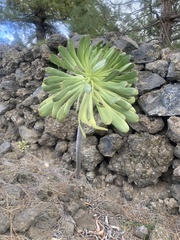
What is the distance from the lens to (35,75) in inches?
123

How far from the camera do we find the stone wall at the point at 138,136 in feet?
6.86

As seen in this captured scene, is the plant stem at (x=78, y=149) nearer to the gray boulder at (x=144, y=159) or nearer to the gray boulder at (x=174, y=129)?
the gray boulder at (x=144, y=159)

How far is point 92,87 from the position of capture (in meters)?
1.78

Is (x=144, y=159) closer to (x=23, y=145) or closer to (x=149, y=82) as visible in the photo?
(x=149, y=82)

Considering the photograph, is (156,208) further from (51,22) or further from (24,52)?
(51,22)

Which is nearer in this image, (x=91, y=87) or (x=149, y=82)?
(x=91, y=87)

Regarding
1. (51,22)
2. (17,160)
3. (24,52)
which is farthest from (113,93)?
(51,22)

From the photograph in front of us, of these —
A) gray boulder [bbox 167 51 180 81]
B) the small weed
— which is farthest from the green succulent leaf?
the small weed

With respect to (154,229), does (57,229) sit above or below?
above

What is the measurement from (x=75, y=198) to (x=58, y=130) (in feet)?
2.73

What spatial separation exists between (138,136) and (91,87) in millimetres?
726

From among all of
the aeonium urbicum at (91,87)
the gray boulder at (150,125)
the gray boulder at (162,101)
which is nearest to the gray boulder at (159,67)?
the gray boulder at (162,101)

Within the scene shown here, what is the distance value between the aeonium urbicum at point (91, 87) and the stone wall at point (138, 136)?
45 centimetres

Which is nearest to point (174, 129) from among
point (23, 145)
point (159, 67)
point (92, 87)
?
point (159, 67)
